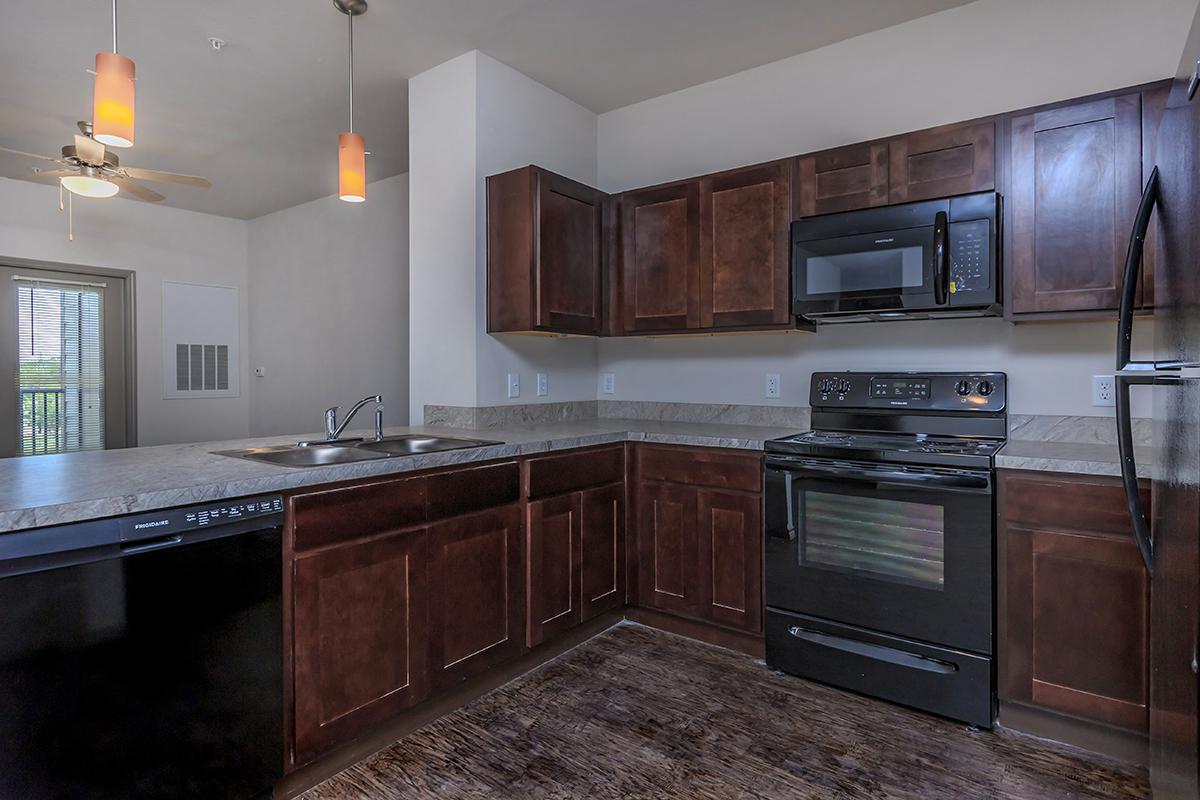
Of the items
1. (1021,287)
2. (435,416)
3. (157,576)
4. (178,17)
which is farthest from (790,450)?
(178,17)

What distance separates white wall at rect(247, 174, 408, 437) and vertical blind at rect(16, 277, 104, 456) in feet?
3.87

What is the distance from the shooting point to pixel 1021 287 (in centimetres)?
221

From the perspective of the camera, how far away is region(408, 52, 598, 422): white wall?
2.98 m

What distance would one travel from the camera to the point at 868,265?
2465 millimetres

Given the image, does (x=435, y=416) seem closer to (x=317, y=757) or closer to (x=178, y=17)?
(x=317, y=757)

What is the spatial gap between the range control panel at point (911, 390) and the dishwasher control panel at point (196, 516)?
2173mm

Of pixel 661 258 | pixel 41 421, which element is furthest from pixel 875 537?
pixel 41 421

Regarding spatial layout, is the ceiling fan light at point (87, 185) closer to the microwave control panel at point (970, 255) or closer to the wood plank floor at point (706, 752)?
the wood plank floor at point (706, 752)

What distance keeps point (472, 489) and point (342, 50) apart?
7.04 feet

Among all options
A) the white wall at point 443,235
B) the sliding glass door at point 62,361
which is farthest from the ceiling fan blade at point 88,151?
the sliding glass door at point 62,361

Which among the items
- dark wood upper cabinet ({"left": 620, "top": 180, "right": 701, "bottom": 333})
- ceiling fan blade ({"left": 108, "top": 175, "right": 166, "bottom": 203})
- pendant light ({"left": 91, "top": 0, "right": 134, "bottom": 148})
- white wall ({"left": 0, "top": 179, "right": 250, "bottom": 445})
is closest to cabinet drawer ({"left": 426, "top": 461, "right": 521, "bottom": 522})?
dark wood upper cabinet ({"left": 620, "top": 180, "right": 701, "bottom": 333})

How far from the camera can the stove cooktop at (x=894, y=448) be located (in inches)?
82.9

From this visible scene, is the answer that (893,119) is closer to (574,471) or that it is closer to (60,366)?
(574,471)

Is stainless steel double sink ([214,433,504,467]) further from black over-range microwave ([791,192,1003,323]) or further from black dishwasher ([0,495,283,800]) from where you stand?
black over-range microwave ([791,192,1003,323])
